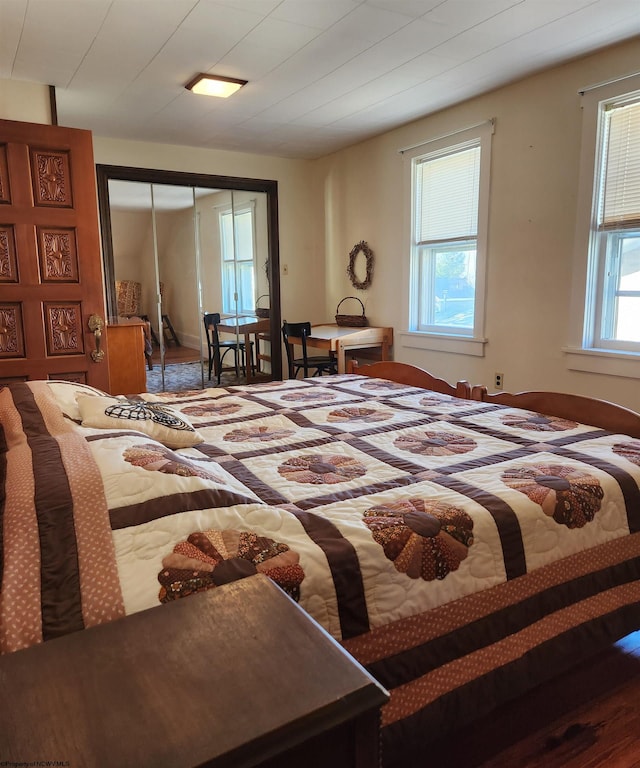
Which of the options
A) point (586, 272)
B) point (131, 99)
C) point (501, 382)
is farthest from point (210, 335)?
point (586, 272)

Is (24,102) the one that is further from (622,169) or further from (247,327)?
(622,169)

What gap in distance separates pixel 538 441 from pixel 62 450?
1449mm

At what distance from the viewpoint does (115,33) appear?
2803 millimetres

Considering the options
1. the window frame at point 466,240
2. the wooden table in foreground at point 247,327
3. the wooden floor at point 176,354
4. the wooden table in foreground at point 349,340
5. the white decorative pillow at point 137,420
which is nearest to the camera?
the white decorative pillow at point 137,420

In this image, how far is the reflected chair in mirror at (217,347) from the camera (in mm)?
5504

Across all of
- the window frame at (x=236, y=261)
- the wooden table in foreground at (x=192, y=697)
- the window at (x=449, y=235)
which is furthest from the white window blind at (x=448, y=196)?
the wooden table in foreground at (x=192, y=697)

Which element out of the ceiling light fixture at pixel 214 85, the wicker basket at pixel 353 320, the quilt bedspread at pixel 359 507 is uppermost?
the ceiling light fixture at pixel 214 85

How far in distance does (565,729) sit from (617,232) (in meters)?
2.75

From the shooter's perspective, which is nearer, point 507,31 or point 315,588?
point 315,588

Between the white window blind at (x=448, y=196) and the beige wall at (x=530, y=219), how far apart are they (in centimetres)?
19

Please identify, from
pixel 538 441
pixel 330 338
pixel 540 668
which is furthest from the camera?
pixel 330 338

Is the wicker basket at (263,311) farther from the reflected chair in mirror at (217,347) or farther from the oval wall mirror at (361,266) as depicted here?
the oval wall mirror at (361,266)

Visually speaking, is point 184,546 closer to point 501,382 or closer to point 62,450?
point 62,450

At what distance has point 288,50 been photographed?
304cm
